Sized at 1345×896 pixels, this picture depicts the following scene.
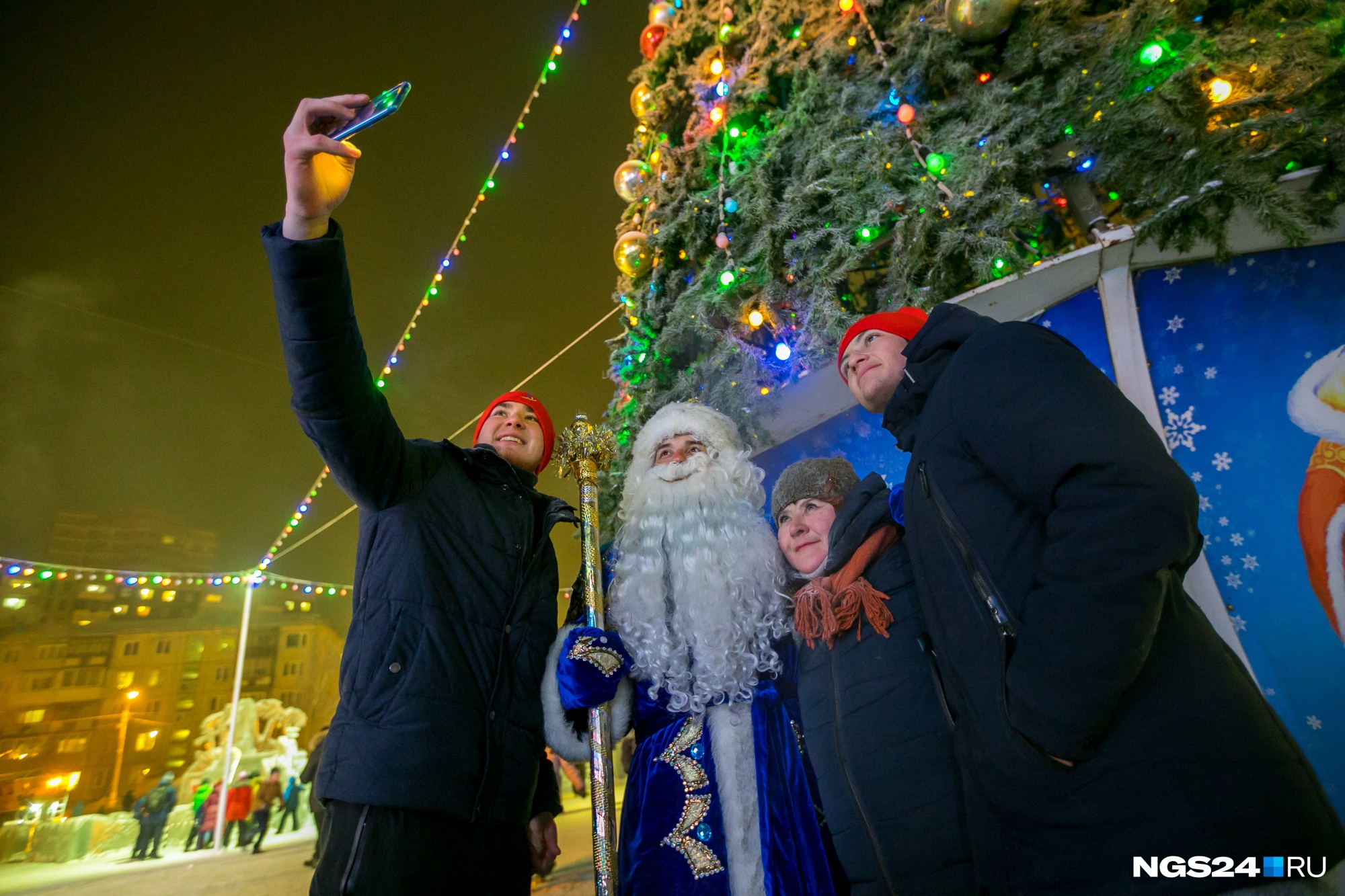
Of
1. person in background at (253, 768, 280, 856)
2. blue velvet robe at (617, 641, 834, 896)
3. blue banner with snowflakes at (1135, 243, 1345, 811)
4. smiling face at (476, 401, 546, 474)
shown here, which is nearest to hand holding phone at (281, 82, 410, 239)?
smiling face at (476, 401, 546, 474)

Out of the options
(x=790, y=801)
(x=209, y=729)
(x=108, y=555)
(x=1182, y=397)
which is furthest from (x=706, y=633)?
(x=108, y=555)

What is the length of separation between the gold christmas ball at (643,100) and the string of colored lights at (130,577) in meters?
11.0

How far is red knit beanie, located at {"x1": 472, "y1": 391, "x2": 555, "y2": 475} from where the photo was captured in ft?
8.73

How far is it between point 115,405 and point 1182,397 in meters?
17.1

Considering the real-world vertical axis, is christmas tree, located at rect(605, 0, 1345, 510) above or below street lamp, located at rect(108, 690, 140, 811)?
above

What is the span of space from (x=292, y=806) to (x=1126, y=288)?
1794cm

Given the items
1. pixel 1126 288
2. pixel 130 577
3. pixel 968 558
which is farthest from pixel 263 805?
pixel 1126 288

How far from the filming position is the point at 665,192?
4.42 meters

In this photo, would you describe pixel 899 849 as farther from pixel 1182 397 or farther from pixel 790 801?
pixel 1182 397

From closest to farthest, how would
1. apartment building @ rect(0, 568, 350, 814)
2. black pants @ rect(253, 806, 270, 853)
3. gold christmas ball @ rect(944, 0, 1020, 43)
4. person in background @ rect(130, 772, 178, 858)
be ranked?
gold christmas ball @ rect(944, 0, 1020, 43)
person in background @ rect(130, 772, 178, 858)
black pants @ rect(253, 806, 270, 853)
apartment building @ rect(0, 568, 350, 814)

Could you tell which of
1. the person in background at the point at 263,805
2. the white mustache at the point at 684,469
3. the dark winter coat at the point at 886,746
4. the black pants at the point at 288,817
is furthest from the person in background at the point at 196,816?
the dark winter coat at the point at 886,746

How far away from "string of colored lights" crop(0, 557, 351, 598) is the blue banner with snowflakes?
13498 mm

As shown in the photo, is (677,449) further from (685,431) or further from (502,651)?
(502,651)

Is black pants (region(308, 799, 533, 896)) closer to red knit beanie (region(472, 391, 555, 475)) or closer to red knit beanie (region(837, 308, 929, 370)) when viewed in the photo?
red knit beanie (region(472, 391, 555, 475))
